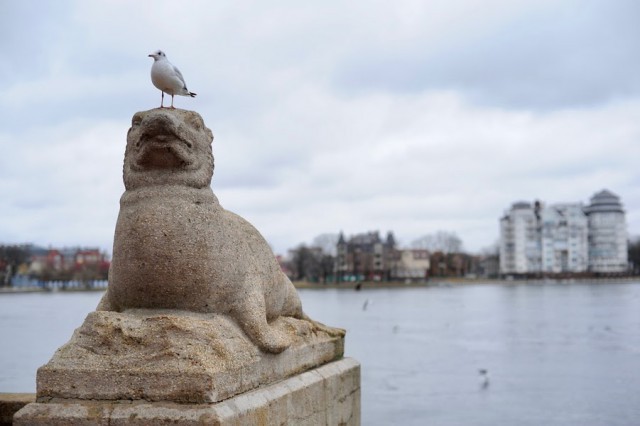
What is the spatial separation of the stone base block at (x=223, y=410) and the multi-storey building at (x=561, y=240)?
14613 centimetres

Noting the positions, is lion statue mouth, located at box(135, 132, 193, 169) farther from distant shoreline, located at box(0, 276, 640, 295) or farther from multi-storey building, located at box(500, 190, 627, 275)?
multi-storey building, located at box(500, 190, 627, 275)

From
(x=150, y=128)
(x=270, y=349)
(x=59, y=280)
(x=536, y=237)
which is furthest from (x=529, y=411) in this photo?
(x=536, y=237)

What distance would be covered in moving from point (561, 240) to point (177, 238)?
15221 cm

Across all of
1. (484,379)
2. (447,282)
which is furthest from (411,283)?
(484,379)

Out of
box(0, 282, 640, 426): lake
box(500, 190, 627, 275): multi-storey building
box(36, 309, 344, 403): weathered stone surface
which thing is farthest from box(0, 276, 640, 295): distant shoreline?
box(36, 309, 344, 403): weathered stone surface

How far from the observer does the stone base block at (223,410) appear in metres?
4.44

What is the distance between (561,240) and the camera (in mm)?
149375

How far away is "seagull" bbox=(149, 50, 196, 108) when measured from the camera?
18.5 ft

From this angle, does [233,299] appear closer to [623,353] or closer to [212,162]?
[212,162]

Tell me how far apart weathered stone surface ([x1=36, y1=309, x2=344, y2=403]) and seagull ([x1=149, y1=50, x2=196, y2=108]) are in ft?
5.42

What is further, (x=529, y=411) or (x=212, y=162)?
(x=529, y=411)

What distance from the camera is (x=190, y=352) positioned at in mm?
4688

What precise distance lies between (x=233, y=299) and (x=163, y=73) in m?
1.76

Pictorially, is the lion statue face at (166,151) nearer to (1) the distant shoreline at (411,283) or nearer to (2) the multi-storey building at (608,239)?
(1) the distant shoreline at (411,283)
